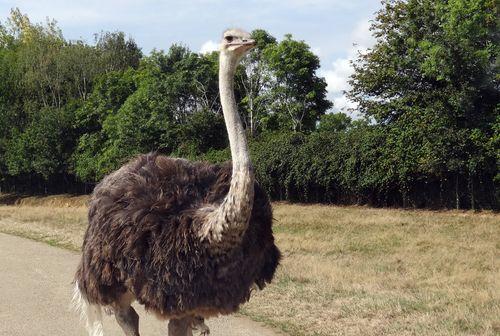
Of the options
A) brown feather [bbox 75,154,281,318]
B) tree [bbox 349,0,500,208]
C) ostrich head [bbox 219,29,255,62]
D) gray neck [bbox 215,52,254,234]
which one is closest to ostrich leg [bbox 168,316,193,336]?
brown feather [bbox 75,154,281,318]

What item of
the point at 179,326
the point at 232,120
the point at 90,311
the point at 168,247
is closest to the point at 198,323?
the point at 179,326

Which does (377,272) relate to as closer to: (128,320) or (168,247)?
(128,320)

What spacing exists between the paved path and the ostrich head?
3.35 metres

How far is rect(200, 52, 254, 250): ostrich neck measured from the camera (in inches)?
159

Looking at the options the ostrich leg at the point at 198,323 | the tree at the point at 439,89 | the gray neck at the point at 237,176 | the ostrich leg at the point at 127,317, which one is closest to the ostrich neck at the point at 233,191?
the gray neck at the point at 237,176

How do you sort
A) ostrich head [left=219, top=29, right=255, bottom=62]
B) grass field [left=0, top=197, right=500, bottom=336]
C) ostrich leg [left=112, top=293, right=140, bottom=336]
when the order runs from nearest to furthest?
ostrich head [left=219, top=29, right=255, bottom=62] < ostrich leg [left=112, top=293, right=140, bottom=336] < grass field [left=0, top=197, right=500, bottom=336]

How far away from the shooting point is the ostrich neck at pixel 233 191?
405cm

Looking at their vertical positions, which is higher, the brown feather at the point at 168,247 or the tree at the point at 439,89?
the tree at the point at 439,89

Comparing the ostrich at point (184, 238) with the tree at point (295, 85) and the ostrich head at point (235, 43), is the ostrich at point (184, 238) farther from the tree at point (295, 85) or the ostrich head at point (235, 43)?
the tree at point (295, 85)

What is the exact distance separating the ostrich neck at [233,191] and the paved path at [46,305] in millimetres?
2722

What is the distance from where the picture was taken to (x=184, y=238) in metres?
4.37

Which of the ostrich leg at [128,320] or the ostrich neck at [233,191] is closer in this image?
the ostrich neck at [233,191]

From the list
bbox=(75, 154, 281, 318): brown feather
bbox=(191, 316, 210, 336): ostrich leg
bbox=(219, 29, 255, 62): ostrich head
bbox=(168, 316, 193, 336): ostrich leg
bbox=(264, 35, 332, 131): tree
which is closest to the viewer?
bbox=(219, 29, 255, 62): ostrich head

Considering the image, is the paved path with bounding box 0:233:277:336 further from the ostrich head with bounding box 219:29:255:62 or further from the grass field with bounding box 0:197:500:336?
the ostrich head with bounding box 219:29:255:62
